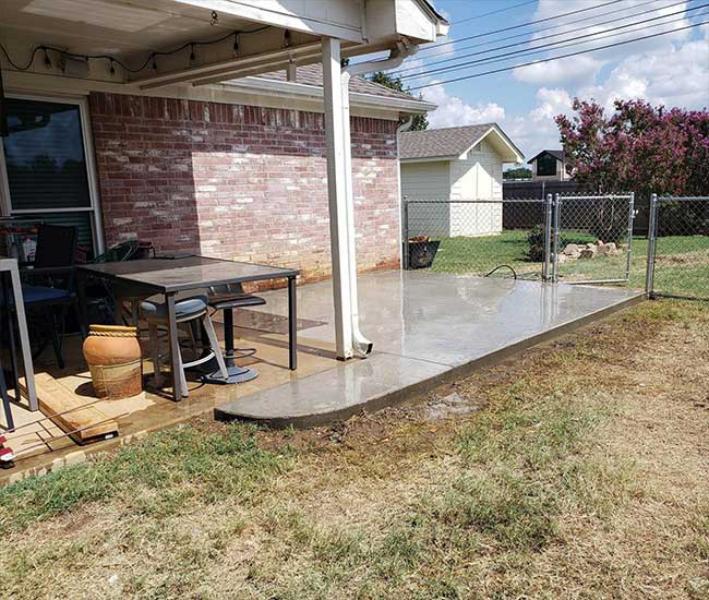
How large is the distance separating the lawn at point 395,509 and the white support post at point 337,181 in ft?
3.37

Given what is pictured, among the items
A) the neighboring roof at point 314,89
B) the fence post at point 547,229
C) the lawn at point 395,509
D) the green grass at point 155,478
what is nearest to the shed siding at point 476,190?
the neighboring roof at point 314,89

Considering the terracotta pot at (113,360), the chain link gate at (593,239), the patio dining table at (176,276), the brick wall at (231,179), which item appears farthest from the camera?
the chain link gate at (593,239)

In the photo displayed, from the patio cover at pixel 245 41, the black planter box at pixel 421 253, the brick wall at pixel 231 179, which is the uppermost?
the patio cover at pixel 245 41

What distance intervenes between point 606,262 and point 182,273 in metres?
9.93

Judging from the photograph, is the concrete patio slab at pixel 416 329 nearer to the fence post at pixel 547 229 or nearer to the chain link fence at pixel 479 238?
the fence post at pixel 547 229

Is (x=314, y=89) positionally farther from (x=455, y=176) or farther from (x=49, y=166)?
(x=455, y=176)

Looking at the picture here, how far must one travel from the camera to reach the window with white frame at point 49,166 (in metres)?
5.98

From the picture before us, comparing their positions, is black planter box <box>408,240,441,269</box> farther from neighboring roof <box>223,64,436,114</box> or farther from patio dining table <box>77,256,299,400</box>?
patio dining table <box>77,256,299,400</box>

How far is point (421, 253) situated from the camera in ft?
36.5

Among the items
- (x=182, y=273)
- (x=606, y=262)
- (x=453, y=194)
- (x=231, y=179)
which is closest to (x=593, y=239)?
(x=606, y=262)

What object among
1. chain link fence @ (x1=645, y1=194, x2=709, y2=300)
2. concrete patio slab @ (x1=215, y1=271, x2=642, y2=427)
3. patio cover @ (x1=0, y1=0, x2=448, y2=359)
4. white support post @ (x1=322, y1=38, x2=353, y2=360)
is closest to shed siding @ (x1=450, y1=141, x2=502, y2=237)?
chain link fence @ (x1=645, y1=194, x2=709, y2=300)

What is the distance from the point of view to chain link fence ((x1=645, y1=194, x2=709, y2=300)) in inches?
315

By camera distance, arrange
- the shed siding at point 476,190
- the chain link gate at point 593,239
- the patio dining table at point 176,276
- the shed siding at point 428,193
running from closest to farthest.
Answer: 1. the patio dining table at point 176,276
2. the chain link gate at point 593,239
3. the shed siding at point 428,193
4. the shed siding at point 476,190

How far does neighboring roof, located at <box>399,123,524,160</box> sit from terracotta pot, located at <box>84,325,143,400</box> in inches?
650
